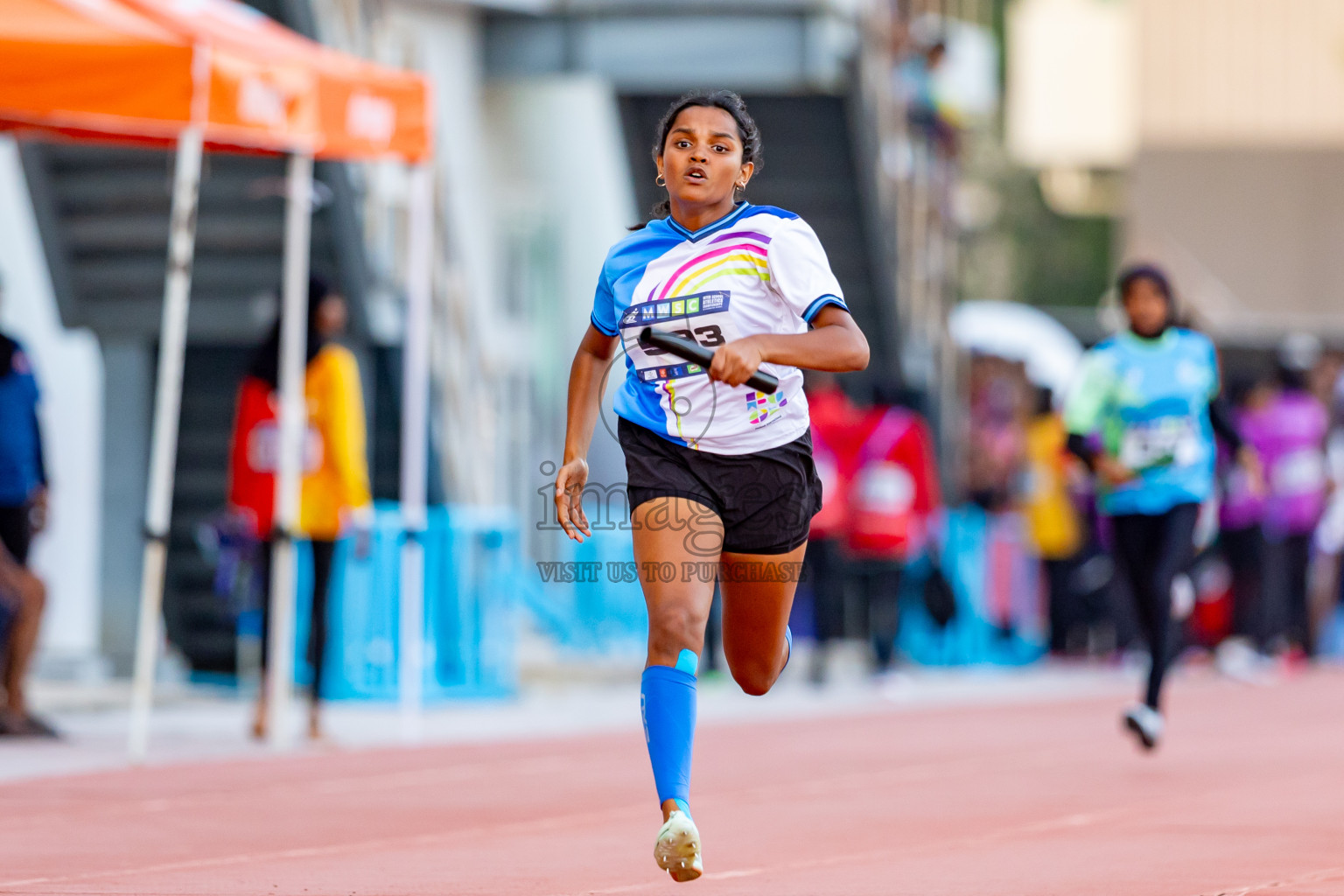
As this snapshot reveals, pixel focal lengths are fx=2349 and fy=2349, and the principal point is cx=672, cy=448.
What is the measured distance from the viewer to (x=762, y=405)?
19.5 feet

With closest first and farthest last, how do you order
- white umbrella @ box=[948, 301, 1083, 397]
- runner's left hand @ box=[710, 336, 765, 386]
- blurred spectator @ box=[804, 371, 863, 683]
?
1. runner's left hand @ box=[710, 336, 765, 386]
2. blurred spectator @ box=[804, 371, 863, 683]
3. white umbrella @ box=[948, 301, 1083, 397]

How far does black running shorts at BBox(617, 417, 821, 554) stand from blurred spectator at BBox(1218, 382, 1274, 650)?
39.4 ft

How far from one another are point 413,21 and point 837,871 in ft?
43.8

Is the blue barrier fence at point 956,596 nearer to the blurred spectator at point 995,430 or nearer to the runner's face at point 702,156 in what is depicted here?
the blurred spectator at point 995,430

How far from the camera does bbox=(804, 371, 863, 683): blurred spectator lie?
15.1m

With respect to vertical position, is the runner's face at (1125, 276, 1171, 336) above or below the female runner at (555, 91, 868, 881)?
above

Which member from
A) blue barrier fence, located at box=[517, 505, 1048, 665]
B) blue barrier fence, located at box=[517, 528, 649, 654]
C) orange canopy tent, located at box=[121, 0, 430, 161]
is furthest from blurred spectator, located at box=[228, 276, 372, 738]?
blue barrier fence, located at box=[517, 528, 649, 654]

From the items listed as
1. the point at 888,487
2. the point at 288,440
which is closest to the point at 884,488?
the point at 888,487

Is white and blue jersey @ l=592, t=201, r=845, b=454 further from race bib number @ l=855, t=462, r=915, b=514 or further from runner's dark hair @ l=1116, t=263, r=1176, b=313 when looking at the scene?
race bib number @ l=855, t=462, r=915, b=514

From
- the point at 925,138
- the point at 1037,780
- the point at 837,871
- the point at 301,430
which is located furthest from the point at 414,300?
the point at 925,138

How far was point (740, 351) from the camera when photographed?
5.37m

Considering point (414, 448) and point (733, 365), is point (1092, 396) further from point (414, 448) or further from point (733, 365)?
point (733, 365)

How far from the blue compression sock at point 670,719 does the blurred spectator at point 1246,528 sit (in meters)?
12.4

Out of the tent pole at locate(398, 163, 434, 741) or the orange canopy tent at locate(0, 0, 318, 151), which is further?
the tent pole at locate(398, 163, 434, 741)
